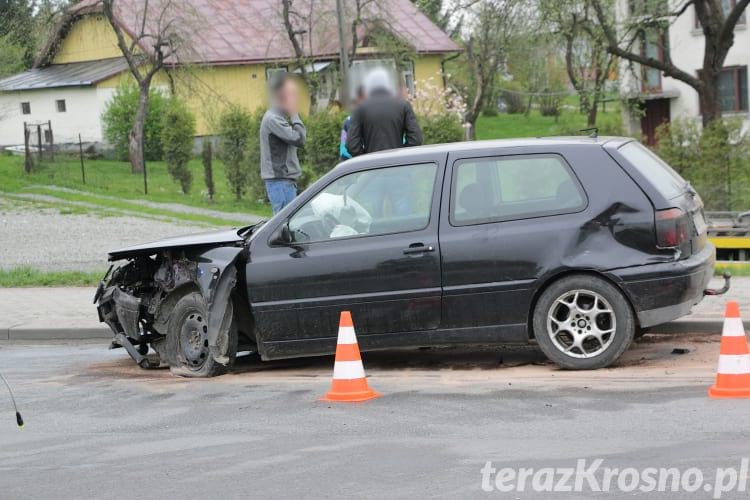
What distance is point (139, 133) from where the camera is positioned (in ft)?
144

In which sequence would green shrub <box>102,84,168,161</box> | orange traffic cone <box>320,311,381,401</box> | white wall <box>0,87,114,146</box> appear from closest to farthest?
orange traffic cone <box>320,311,381,401</box>, green shrub <box>102,84,168,161</box>, white wall <box>0,87,114,146</box>

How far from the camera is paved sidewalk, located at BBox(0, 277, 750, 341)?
9.59 metres

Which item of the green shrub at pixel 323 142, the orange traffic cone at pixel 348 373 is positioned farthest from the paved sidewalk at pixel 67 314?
the green shrub at pixel 323 142

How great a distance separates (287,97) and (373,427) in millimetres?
6077

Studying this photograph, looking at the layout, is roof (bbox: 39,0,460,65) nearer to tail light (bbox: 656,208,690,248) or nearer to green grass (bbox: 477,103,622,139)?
green grass (bbox: 477,103,622,139)

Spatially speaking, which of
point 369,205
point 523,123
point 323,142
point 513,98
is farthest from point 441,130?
point 513,98

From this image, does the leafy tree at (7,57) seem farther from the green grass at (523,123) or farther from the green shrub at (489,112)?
the green shrub at (489,112)

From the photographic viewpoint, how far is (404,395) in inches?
307

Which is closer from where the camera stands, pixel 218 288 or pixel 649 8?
pixel 218 288

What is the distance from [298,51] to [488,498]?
131 ft

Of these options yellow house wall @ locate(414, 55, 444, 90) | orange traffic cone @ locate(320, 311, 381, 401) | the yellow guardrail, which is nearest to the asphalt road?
orange traffic cone @ locate(320, 311, 381, 401)

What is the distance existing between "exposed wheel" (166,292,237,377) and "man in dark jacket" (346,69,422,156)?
313 centimetres

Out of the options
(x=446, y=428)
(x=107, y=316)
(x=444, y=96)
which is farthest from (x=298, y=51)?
(x=446, y=428)

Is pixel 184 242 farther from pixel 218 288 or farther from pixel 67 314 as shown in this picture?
pixel 67 314
